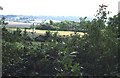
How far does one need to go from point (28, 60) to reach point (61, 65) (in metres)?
0.63

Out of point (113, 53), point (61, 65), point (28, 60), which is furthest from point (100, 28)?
point (28, 60)

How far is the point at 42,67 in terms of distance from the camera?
232 inches

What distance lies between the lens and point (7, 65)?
595cm

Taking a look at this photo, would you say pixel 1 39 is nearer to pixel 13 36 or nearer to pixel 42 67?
pixel 13 36

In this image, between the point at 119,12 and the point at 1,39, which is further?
the point at 119,12

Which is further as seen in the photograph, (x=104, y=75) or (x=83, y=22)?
(x=83, y=22)

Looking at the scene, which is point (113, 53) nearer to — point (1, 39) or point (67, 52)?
point (67, 52)

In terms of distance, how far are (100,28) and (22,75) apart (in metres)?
1.81

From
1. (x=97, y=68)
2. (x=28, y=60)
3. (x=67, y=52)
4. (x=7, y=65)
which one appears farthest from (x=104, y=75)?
(x=7, y=65)

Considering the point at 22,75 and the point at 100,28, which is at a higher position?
the point at 100,28

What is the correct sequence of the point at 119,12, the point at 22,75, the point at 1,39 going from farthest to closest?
the point at 119,12 → the point at 1,39 → the point at 22,75

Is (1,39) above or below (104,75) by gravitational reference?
above

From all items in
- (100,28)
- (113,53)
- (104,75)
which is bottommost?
(104,75)

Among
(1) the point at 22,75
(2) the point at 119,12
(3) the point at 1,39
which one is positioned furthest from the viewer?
(2) the point at 119,12
